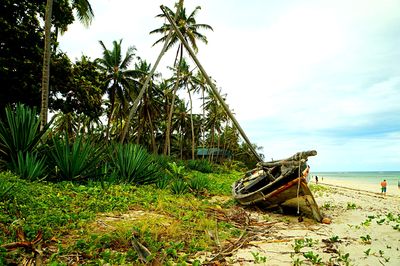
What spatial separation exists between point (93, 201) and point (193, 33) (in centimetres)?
1862

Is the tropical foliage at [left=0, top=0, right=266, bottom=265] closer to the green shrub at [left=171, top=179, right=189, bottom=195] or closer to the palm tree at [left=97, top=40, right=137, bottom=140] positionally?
the green shrub at [left=171, top=179, right=189, bottom=195]

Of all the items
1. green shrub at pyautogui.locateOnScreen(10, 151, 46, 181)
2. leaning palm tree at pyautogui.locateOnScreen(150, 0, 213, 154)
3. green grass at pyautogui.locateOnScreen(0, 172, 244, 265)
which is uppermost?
leaning palm tree at pyautogui.locateOnScreen(150, 0, 213, 154)

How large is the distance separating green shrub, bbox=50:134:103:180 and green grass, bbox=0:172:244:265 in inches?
17.9

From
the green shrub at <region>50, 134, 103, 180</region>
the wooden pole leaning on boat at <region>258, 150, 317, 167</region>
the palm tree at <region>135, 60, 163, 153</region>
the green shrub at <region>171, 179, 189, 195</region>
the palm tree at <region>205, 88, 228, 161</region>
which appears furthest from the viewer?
the palm tree at <region>205, 88, 228, 161</region>

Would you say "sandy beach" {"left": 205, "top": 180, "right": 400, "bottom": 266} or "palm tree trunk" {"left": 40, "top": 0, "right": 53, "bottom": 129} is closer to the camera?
"sandy beach" {"left": 205, "top": 180, "right": 400, "bottom": 266}

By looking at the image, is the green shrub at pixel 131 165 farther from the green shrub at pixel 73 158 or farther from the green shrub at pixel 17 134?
the green shrub at pixel 17 134

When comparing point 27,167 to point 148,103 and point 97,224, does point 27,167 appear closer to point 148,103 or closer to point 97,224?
point 97,224

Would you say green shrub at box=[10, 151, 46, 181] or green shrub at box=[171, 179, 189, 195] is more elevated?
green shrub at box=[10, 151, 46, 181]

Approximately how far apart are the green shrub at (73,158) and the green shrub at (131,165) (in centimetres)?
100

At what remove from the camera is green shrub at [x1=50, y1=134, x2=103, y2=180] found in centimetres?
620

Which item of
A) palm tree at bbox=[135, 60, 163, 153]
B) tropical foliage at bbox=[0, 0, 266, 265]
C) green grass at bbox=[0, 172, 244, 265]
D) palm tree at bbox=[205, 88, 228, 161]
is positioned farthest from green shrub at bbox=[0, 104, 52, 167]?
palm tree at bbox=[205, 88, 228, 161]

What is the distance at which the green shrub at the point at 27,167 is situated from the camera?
5.51 meters

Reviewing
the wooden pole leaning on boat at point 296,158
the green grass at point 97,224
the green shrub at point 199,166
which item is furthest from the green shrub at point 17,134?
the green shrub at point 199,166

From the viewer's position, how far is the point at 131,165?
7.90 m
